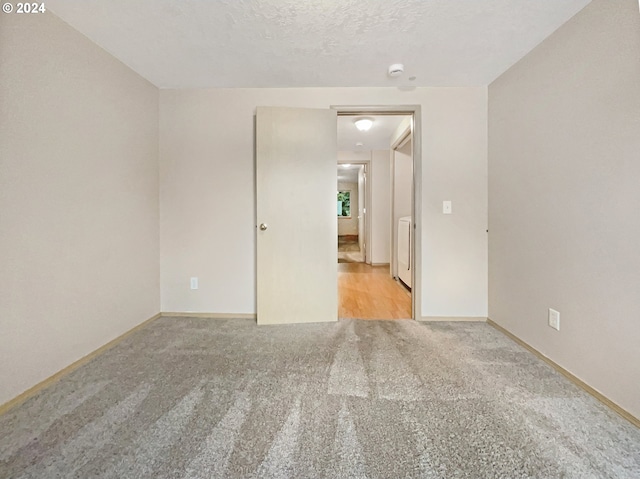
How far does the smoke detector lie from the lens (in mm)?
2129

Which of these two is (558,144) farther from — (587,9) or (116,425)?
(116,425)

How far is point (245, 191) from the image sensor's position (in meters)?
2.58

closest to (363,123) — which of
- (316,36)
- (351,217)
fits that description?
(316,36)

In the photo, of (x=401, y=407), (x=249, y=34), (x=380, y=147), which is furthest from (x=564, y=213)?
(x=380, y=147)

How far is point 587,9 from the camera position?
1.51m

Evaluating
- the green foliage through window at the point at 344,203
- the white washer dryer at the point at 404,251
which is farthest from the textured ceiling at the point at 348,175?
the white washer dryer at the point at 404,251

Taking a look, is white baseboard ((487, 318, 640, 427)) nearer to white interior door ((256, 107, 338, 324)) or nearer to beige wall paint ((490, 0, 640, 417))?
beige wall paint ((490, 0, 640, 417))

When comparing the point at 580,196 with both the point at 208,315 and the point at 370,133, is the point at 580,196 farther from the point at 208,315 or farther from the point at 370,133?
the point at 370,133

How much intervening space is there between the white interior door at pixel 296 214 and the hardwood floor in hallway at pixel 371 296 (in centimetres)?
47

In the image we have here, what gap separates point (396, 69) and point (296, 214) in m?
1.42

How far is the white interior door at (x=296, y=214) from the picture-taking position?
245 cm

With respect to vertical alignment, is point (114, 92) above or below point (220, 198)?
above

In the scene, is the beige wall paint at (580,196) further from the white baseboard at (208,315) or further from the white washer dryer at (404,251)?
the white baseboard at (208,315)

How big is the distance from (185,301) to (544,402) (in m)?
2.78
